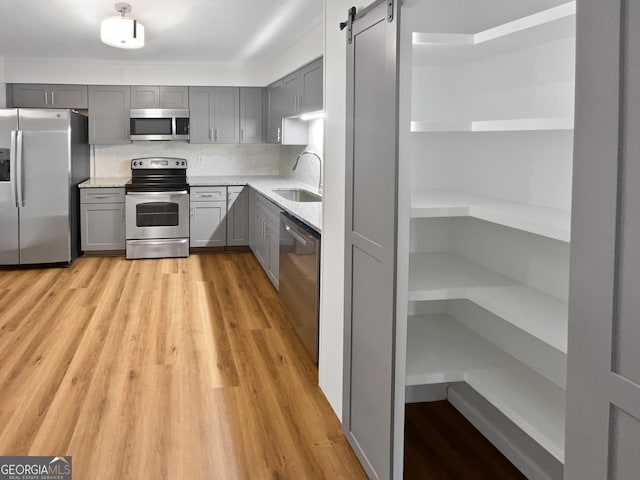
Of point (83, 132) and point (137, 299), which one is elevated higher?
point (83, 132)

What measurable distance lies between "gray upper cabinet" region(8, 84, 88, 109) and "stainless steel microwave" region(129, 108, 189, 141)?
2.07 ft

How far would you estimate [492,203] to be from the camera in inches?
93.4

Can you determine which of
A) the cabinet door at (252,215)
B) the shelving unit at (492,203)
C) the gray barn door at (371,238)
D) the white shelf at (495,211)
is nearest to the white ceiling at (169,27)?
the cabinet door at (252,215)

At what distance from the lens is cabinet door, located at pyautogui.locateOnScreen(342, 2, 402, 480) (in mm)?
2230

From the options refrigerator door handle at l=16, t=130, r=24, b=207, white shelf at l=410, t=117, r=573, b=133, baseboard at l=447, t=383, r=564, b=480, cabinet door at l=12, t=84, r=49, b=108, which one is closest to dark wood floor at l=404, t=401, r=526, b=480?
baseboard at l=447, t=383, r=564, b=480

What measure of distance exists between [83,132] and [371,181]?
6.06 m

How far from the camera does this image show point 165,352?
4.08 m

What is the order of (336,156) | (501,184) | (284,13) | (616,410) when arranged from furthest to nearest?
(284,13), (336,156), (501,184), (616,410)

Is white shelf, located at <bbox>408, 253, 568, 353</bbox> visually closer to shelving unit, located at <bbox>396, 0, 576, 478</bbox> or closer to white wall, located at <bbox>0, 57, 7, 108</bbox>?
shelving unit, located at <bbox>396, 0, 576, 478</bbox>

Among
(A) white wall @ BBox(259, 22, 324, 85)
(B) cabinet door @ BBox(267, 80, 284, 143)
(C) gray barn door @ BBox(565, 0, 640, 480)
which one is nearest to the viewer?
(C) gray barn door @ BBox(565, 0, 640, 480)

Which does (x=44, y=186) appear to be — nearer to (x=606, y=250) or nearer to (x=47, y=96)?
(x=47, y=96)

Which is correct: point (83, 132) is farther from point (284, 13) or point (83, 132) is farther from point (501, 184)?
point (501, 184)

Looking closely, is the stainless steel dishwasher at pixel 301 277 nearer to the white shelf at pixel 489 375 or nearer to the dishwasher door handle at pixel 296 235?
the dishwasher door handle at pixel 296 235

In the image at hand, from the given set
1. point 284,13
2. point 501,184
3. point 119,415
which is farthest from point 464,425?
point 284,13
